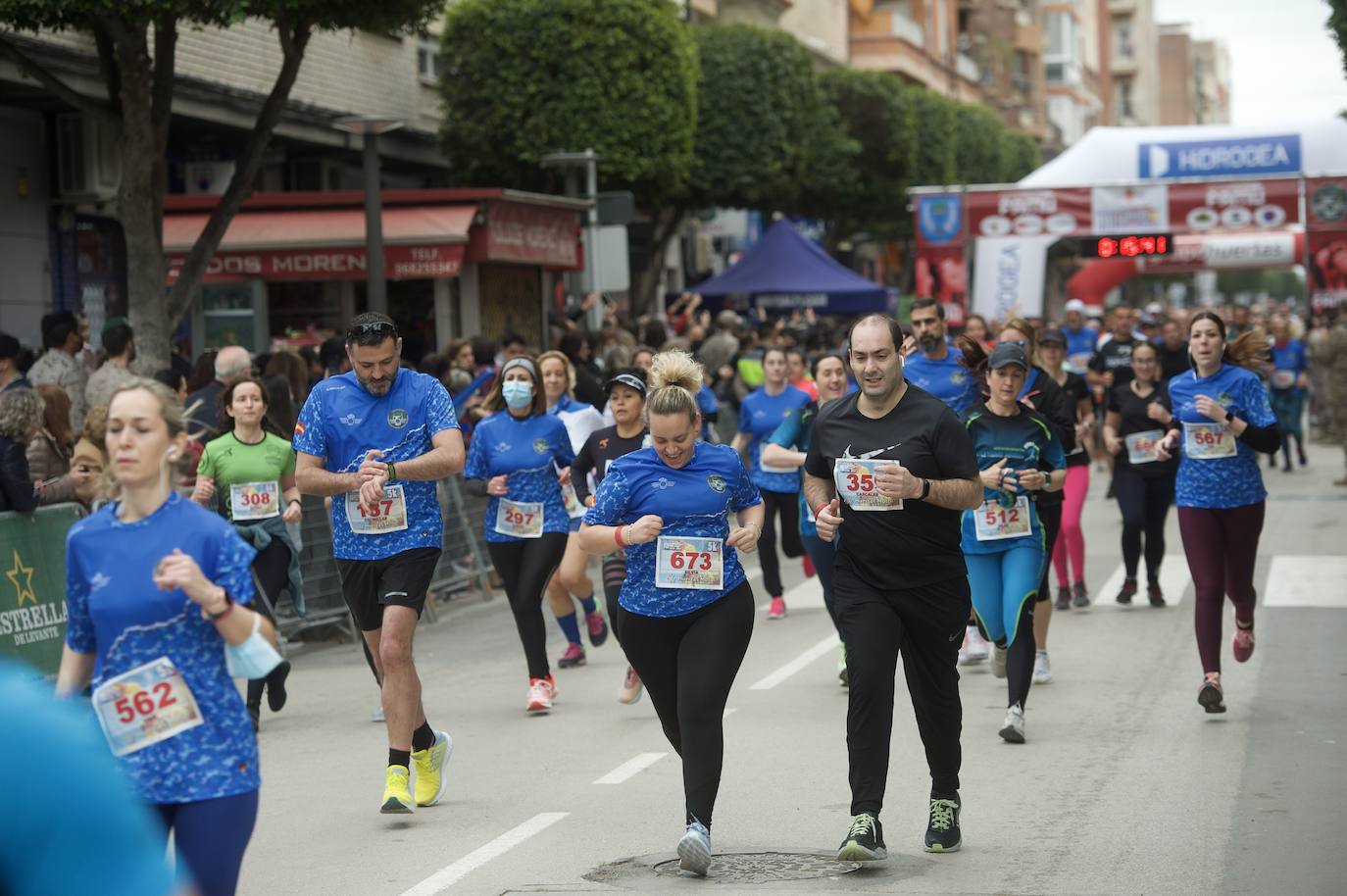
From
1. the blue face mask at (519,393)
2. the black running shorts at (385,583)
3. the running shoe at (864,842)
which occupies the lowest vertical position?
the running shoe at (864,842)

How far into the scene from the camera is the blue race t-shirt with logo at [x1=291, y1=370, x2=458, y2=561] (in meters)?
8.07

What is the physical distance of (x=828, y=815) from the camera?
7.86 m

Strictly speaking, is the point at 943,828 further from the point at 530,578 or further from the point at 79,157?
the point at 79,157

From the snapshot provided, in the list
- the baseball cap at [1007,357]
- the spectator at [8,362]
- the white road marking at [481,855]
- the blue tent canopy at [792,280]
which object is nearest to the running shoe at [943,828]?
the white road marking at [481,855]

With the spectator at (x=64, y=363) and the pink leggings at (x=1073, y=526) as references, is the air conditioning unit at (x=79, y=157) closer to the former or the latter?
the spectator at (x=64, y=363)

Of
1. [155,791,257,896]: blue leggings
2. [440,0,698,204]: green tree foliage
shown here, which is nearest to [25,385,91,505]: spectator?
[155,791,257,896]: blue leggings

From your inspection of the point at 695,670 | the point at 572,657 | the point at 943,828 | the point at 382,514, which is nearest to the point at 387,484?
the point at 382,514

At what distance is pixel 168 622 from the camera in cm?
472

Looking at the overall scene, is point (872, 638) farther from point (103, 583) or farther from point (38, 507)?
point (38, 507)

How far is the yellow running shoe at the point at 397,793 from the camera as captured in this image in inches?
313

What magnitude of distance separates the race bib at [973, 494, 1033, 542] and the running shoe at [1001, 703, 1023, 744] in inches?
31.2

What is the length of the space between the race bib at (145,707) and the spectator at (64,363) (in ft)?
31.3

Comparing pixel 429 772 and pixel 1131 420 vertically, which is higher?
pixel 1131 420

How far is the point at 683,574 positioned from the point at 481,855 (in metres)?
1.31
